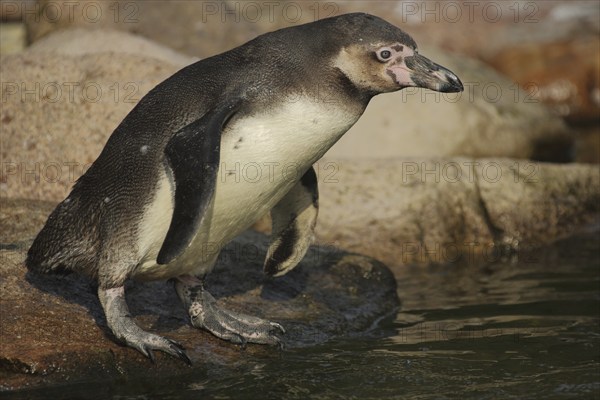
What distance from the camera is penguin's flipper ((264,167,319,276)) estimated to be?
618 centimetres

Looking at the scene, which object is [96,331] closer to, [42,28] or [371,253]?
[371,253]

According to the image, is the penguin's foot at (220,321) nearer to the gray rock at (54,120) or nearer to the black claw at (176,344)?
the black claw at (176,344)

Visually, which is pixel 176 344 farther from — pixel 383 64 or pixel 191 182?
pixel 383 64

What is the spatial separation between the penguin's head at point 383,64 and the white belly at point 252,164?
20cm

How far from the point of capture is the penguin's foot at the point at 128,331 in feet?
17.2

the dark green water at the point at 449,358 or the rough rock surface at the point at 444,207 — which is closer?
the dark green water at the point at 449,358

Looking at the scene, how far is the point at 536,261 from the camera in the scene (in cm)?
855

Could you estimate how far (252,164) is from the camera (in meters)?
5.26

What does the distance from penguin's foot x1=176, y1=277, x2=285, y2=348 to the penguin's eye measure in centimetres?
151

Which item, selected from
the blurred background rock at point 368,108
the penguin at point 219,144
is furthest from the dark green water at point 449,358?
the blurred background rock at point 368,108

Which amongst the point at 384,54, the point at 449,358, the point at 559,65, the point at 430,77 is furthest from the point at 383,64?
the point at 559,65

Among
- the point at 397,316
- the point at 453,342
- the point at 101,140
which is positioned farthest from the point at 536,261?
the point at 101,140

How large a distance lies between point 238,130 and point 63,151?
266 cm

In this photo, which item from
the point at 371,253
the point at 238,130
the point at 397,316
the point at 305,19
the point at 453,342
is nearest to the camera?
the point at 238,130
